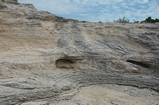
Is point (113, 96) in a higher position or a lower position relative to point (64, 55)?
lower

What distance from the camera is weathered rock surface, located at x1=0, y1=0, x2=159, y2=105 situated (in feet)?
19.0

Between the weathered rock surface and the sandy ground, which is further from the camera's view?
the sandy ground

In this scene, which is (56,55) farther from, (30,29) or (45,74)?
(30,29)

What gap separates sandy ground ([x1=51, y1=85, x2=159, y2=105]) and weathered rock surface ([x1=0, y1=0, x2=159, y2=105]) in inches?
10.6

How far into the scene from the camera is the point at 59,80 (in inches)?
256

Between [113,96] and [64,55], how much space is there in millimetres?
2505

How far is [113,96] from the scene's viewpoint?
6.85 m

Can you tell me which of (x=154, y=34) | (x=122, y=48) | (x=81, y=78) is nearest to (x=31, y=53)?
(x=81, y=78)

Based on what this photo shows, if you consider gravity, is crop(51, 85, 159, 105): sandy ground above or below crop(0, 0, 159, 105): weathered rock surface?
below

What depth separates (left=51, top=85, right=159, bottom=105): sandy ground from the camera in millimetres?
6305

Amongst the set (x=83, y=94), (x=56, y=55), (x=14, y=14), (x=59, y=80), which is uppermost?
(x=14, y=14)

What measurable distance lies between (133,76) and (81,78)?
7.84 ft

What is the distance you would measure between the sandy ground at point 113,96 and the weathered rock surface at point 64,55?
0.27 m

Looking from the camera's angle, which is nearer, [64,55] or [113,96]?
[113,96]
